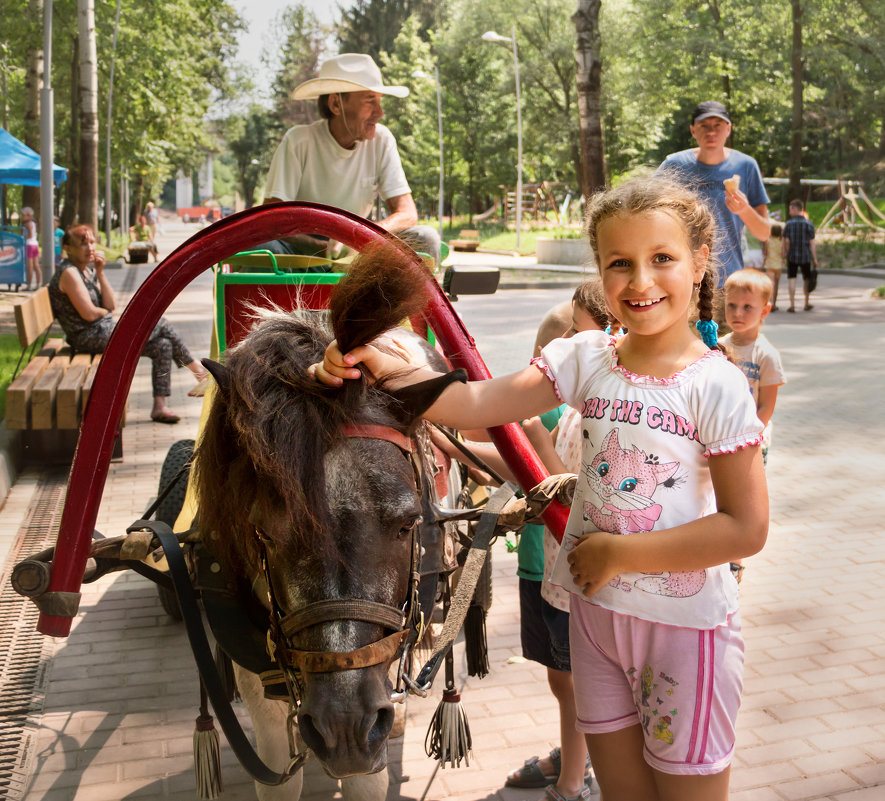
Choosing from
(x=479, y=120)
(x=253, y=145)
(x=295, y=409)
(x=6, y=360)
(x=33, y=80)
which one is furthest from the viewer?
(x=253, y=145)

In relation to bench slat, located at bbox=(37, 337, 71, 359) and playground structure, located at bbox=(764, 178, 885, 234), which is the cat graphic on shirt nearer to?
bench slat, located at bbox=(37, 337, 71, 359)

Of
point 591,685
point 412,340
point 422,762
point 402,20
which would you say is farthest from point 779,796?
point 402,20

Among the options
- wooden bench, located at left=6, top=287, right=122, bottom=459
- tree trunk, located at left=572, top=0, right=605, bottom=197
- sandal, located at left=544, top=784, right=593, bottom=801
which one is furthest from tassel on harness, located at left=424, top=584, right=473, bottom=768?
tree trunk, located at left=572, top=0, right=605, bottom=197

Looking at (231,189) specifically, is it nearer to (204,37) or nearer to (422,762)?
(204,37)

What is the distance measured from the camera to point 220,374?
2250 mm

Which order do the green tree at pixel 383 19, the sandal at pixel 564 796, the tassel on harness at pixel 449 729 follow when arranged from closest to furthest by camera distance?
the tassel on harness at pixel 449 729, the sandal at pixel 564 796, the green tree at pixel 383 19

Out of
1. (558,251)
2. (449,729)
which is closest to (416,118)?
(558,251)

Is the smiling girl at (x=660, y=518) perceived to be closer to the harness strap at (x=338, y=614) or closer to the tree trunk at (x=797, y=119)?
the harness strap at (x=338, y=614)

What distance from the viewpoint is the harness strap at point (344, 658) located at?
1987 millimetres

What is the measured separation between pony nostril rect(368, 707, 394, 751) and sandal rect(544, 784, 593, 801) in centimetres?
142

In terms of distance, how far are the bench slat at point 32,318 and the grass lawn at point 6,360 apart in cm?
57

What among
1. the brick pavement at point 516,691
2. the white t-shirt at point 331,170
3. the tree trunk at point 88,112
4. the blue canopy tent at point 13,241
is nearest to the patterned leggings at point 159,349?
the brick pavement at point 516,691

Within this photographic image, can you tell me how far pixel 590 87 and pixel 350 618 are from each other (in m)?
13.9

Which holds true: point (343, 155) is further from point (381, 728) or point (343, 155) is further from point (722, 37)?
point (722, 37)
